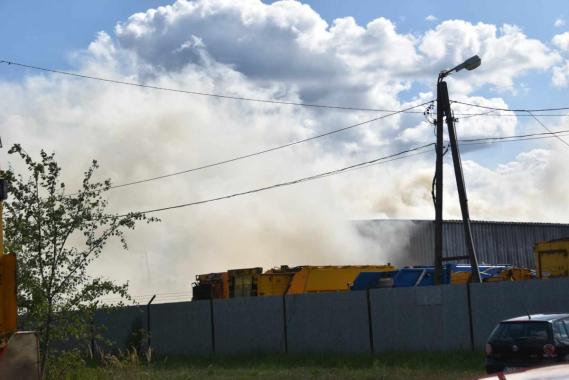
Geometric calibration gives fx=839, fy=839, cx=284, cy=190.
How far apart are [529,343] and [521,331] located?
0.35 metres

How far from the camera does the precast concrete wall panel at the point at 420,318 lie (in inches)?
912

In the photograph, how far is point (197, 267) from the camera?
193ft

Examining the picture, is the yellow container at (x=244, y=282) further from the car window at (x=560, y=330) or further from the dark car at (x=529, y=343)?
the car window at (x=560, y=330)

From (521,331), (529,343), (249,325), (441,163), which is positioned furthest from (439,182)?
(529,343)

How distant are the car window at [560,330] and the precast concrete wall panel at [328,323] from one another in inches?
403

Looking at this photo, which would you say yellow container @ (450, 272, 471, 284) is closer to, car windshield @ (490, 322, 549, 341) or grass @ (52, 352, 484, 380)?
grass @ (52, 352, 484, 380)

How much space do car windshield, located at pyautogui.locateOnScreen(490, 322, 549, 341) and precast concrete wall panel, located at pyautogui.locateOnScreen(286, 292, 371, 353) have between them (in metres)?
9.33

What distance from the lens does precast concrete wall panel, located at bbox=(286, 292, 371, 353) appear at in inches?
995

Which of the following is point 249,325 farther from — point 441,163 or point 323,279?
point 441,163

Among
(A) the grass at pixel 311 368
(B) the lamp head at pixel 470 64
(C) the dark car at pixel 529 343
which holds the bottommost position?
(A) the grass at pixel 311 368

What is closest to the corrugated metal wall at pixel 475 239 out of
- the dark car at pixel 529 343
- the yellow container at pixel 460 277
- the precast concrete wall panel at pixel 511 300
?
the yellow container at pixel 460 277

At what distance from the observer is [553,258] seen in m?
27.7

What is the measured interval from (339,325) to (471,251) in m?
4.60

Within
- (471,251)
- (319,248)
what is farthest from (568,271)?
(319,248)
